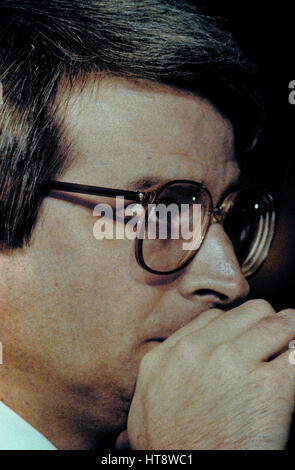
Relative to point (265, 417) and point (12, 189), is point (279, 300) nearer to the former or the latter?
point (265, 417)

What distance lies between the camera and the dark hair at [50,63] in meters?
1.01

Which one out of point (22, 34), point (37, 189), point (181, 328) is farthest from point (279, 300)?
point (22, 34)

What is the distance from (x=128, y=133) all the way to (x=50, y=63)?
273 millimetres

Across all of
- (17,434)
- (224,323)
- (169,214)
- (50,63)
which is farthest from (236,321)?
(50,63)

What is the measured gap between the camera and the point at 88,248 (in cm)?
102

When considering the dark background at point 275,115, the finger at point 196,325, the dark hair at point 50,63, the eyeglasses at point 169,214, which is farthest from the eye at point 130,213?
the dark background at point 275,115

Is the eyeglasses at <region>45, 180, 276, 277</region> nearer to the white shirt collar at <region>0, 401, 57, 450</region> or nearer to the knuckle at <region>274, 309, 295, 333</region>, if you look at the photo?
the knuckle at <region>274, 309, 295, 333</region>

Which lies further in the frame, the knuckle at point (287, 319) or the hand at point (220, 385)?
the knuckle at point (287, 319)

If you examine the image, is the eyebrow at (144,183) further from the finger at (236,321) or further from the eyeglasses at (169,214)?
the finger at (236,321)

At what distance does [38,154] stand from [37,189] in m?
0.09

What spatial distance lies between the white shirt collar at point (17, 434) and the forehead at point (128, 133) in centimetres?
69

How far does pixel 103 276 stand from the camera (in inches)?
40.8

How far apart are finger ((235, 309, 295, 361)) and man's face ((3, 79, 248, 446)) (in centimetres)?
15

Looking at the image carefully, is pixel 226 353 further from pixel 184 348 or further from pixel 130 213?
pixel 130 213
